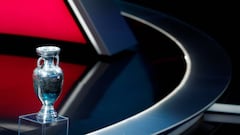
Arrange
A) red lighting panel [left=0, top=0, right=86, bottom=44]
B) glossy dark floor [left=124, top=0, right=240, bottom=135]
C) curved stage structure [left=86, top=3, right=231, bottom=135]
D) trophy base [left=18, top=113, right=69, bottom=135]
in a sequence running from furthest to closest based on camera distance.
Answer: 1. glossy dark floor [left=124, top=0, right=240, bottom=135]
2. red lighting panel [left=0, top=0, right=86, bottom=44]
3. curved stage structure [left=86, top=3, right=231, bottom=135]
4. trophy base [left=18, top=113, right=69, bottom=135]

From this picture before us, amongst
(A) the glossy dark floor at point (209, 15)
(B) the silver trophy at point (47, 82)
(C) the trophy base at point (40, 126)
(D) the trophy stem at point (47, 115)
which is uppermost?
(A) the glossy dark floor at point (209, 15)

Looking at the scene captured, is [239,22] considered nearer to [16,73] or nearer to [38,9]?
[38,9]

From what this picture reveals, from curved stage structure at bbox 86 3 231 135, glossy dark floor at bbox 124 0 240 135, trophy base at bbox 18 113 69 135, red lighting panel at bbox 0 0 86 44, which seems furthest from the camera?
glossy dark floor at bbox 124 0 240 135

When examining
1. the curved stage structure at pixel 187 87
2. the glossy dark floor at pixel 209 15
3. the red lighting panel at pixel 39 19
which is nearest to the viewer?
the curved stage structure at pixel 187 87

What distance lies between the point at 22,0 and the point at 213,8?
356 centimetres

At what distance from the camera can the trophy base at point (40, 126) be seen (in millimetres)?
2775

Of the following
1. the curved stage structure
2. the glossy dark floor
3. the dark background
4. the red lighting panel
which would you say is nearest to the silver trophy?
the curved stage structure

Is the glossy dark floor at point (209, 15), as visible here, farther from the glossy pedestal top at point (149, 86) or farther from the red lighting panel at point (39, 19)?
the red lighting panel at point (39, 19)

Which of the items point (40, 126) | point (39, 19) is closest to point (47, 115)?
point (40, 126)

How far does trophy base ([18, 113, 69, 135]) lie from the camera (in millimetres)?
2775

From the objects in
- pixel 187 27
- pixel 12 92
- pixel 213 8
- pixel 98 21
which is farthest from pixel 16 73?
pixel 213 8

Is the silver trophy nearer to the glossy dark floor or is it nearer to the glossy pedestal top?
the glossy pedestal top

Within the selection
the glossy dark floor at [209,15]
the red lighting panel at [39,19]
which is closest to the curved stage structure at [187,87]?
the glossy dark floor at [209,15]

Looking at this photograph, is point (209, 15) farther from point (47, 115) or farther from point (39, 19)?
point (47, 115)
